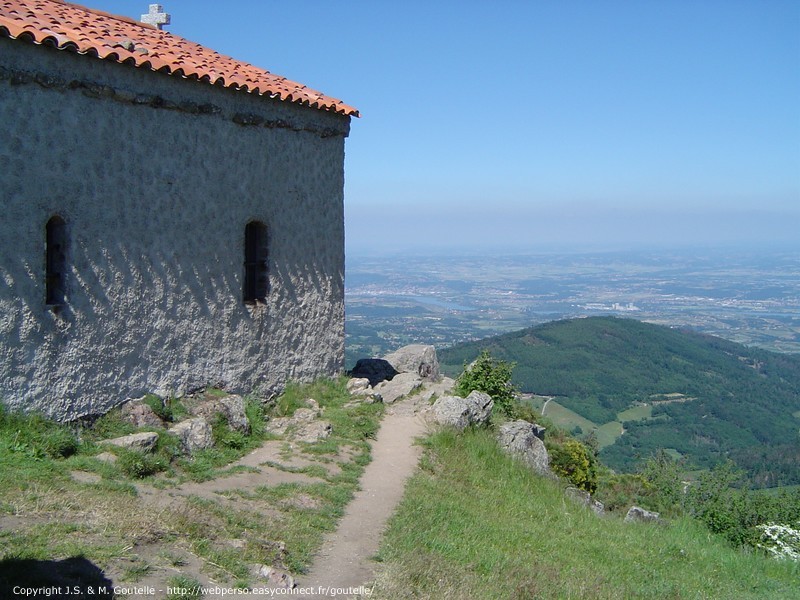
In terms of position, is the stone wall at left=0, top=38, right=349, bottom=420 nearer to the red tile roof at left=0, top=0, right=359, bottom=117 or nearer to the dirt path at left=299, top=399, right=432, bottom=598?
the red tile roof at left=0, top=0, right=359, bottom=117

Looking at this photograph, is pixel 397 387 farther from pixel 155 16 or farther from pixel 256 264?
pixel 155 16

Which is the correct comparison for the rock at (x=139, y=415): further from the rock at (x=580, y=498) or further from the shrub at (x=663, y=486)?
the shrub at (x=663, y=486)

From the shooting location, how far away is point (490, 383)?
1606 centimetres

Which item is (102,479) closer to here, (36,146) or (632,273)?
(36,146)

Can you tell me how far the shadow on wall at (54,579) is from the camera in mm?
5820

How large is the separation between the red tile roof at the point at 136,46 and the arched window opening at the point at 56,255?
92.8 inches

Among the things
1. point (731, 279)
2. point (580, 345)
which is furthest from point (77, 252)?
point (731, 279)

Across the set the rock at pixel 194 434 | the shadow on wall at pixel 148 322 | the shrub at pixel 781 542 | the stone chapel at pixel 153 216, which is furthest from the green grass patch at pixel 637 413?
the rock at pixel 194 434

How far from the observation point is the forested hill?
43.2m

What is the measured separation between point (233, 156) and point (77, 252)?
3.55 meters

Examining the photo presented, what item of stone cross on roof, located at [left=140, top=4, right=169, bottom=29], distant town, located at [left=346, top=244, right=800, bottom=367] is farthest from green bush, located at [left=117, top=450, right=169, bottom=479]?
distant town, located at [left=346, top=244, right=800, bottom=367]

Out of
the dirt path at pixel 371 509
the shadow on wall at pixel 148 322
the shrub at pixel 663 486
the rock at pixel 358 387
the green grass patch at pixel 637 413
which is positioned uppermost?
the shadow on wall at pixel 148 322

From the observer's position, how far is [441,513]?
10070mm

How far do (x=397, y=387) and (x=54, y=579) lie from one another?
10.5 meters
